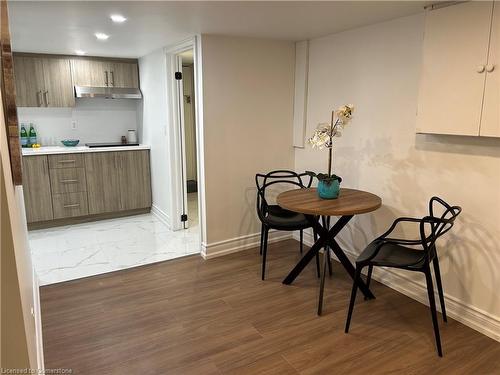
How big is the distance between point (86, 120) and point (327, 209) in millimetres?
4011

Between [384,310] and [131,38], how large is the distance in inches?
126

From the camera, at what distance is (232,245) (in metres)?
3.85

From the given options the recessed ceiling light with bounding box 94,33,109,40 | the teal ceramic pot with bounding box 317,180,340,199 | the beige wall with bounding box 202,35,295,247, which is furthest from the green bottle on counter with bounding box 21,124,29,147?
the teal ceramic pot with bounding box 317,180,340,199

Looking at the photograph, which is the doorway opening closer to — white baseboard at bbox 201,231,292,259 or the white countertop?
the white countertop

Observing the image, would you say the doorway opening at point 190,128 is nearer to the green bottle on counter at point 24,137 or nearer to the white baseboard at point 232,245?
the white baseboard at point 232,245

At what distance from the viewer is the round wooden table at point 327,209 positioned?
2566mm

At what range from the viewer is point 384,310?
2754 mm

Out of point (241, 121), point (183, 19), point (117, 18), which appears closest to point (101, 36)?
point (117, 18)

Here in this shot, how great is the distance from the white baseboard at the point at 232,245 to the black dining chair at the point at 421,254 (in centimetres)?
158

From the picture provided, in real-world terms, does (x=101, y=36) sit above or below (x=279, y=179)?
above

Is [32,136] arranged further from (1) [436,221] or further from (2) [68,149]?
(1) [436,221]

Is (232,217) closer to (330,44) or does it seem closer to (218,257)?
(218,257)

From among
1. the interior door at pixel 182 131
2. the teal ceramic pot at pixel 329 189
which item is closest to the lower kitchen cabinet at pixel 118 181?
the interior door at pixel 182 131

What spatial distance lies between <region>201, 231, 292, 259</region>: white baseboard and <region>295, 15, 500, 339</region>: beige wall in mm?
908
